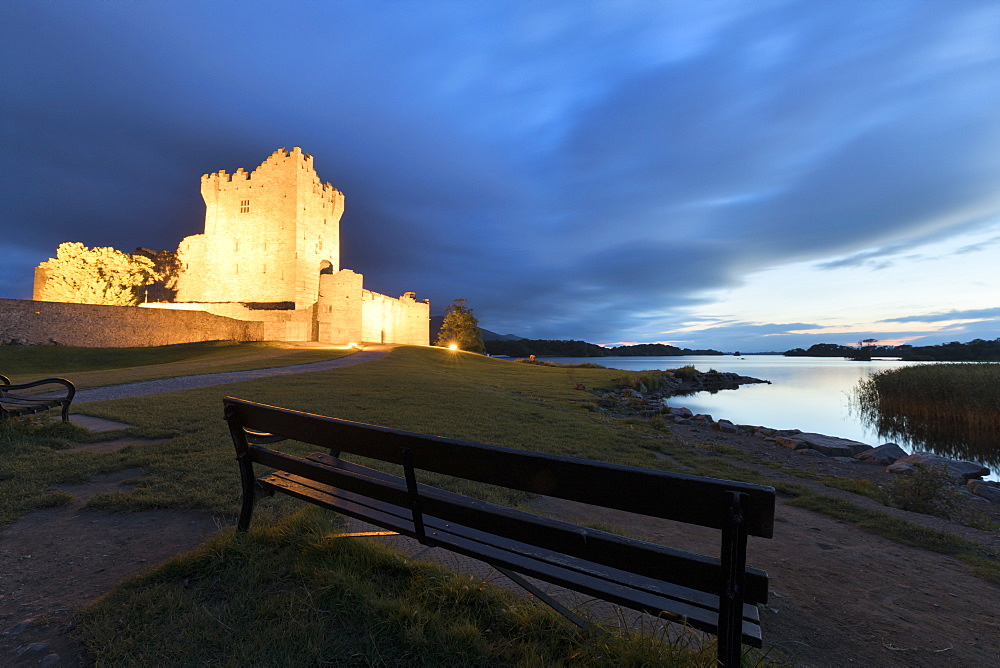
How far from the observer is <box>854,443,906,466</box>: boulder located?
8.32 meters

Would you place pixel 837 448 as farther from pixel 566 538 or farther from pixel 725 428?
pixel 566 538

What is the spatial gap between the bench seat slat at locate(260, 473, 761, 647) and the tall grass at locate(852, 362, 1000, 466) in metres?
13.3

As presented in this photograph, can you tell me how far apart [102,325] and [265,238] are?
55.9 feet

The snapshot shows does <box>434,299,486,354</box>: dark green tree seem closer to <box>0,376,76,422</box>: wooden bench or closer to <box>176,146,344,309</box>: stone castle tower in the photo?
<box>176,146,344,309</box>: stone castle tower

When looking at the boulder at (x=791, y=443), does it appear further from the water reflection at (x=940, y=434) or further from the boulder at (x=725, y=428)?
the water reflection at (x=940, y=434)

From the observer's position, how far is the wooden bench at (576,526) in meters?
1.49

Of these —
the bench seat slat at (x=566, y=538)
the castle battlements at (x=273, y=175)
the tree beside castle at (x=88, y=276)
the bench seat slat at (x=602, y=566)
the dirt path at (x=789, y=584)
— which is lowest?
the dirt path at (x=789, y=584)

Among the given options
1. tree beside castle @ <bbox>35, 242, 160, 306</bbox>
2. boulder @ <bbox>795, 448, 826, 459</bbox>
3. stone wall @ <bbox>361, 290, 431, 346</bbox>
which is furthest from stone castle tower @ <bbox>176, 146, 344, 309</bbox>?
boulder @ <bbox>795, 448, 826, 459</bbox>

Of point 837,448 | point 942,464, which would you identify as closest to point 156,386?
point 837,448

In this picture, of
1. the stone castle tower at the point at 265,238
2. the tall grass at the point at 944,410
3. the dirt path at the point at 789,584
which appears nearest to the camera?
the dirt path at the point at 789,584

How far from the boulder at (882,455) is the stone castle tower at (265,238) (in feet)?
126

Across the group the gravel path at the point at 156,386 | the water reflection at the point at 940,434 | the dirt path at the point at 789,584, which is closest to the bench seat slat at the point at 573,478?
the dirt path at the point at 789,584

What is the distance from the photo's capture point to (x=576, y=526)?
1.85 m

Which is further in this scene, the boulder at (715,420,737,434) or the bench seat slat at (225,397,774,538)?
the boulder at (715,420,737,434)
